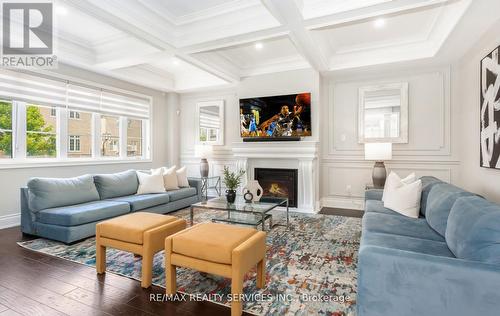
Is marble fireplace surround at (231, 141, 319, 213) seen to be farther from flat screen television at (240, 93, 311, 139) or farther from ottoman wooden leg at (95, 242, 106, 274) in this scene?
ottoman wooden leg at (95, 242, 106, 274)

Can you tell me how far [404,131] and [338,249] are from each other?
2699 millimetres

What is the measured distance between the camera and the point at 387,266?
1.37 m

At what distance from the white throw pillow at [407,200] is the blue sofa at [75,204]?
322cm

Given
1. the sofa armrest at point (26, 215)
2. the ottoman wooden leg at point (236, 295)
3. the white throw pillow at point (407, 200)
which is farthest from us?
the sofa armrest at point (26, 215)

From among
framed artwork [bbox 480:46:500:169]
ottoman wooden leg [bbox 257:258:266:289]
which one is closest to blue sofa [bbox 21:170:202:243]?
ottoman wooden leg [bbox 257:258:266:289]

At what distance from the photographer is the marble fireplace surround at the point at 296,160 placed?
4.57m

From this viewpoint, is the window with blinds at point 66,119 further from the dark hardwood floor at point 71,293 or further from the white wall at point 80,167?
the dark hardwood floor at point 71,293

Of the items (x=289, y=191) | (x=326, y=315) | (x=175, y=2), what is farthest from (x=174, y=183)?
(x=326, y=315)

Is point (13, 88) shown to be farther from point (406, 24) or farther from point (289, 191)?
point (406, 24)

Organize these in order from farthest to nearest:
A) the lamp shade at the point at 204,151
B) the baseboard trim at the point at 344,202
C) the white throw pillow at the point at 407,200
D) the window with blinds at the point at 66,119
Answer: the lamp shade at the point at 204,151 → the baseboard trim at the point at 344,202 → the window with blinds at the point at 66,119 → the white throw pillow at the point at 407,200

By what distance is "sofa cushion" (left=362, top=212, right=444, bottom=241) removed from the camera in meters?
2.13

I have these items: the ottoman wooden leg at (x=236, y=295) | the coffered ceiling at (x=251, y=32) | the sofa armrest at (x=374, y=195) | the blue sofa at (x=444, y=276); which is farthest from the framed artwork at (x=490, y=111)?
the ottoman wooden leg at (x=236, y=295)

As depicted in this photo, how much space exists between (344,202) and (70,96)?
507 centimetres

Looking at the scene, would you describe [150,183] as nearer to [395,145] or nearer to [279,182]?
[279,182]
